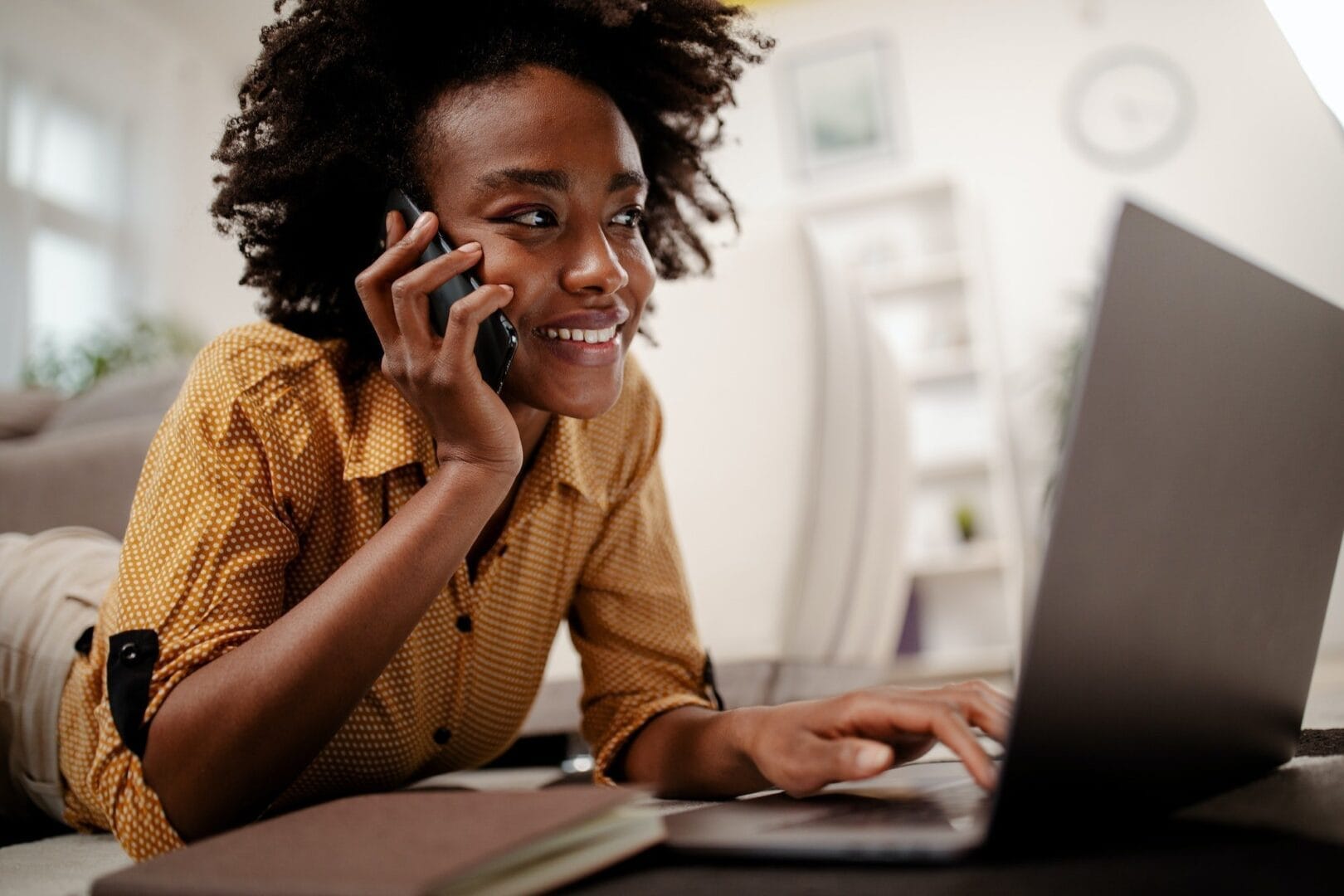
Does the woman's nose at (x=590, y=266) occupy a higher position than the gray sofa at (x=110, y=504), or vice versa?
the woman's nose at (x=590, y=266)

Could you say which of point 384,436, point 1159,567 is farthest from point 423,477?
point 1159,567

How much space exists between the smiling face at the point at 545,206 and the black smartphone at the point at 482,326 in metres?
0.03

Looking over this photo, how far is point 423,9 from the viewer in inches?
39.4

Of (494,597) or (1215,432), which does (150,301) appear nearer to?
(494,597)

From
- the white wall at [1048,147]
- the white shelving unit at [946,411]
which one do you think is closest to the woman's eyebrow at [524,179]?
the white wall at [1048,147]

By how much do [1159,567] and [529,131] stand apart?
0.63 metres

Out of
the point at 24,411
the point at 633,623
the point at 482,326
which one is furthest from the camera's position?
the point at 24,411

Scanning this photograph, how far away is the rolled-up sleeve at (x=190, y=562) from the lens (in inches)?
29.4

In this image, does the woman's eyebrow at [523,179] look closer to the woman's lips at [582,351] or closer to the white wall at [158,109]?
the woman's lips at [582,351]

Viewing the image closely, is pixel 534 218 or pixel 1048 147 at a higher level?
pixel 1048 147

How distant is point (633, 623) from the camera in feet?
3.74

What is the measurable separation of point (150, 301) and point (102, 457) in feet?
13.7

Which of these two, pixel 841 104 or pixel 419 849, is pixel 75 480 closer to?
pixel 419 849

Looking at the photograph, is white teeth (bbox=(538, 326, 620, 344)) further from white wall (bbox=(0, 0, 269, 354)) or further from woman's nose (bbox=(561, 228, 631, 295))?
white wall (bbox=(0, 0, 269, 354))
